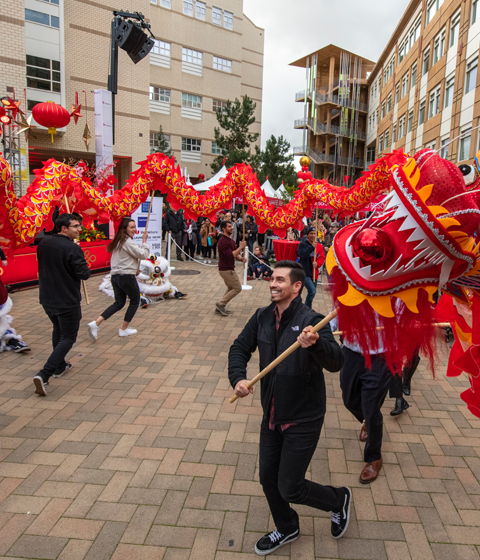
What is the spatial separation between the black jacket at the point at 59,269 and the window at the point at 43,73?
18964 mm

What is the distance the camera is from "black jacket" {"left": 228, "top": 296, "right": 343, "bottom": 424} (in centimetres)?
245

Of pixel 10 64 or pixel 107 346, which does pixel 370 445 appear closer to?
pixel 107 346

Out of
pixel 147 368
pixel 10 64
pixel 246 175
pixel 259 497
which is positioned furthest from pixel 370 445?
pixel 10 64

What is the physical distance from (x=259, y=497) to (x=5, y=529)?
69.3 inches

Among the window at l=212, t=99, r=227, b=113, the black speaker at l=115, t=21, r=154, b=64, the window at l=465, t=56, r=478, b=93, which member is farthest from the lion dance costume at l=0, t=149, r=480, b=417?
the window at l=212, t=99, r=227, b=113

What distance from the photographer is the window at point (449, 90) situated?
63.7 ft

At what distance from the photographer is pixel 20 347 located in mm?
5988

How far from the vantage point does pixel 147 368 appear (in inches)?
220

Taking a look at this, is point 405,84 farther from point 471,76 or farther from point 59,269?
point 59,269

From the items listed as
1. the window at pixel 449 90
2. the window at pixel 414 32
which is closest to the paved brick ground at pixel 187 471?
the window at pixel 449 90

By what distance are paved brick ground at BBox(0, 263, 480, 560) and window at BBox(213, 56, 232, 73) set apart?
102 ft

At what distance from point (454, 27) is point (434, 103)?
142 inches

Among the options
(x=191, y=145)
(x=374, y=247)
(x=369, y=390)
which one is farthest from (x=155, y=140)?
(x=374, y=247)

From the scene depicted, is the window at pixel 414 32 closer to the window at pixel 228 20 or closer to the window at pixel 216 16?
the window at pixel 228 20
